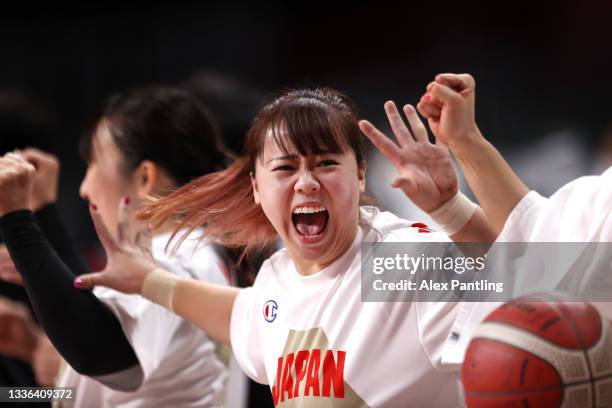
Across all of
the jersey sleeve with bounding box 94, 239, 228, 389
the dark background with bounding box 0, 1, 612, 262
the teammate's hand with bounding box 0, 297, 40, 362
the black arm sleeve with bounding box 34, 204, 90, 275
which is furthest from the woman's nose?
the dark background with bounding box 0, 1, 612, 262

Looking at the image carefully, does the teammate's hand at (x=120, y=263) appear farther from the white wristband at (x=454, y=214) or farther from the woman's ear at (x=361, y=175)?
the white wristband at (x=454, y=214)

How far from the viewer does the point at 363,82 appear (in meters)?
3.80

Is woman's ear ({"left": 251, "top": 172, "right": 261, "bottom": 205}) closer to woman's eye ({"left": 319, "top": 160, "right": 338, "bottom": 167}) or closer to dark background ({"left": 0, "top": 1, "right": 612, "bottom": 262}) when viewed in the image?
woman's eye ({"left": 319, "top": 160, "right": 338, "bottom": 167})

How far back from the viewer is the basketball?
45.8 inches

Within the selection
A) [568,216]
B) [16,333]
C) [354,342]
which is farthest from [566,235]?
[16,333]

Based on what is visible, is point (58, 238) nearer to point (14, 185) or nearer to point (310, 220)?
point (14, 185)

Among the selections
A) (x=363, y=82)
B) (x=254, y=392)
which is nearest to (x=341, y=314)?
(x=254, y=392)

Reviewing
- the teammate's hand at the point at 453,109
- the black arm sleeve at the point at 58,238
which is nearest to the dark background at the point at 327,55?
the black arm sleeve at the point at 58,238

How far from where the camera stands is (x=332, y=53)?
3.93 metres

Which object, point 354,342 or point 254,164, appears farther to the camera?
point 254,164

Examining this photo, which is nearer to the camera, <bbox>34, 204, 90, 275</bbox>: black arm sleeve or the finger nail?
the finger nail

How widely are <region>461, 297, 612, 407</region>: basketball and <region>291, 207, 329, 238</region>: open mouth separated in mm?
399

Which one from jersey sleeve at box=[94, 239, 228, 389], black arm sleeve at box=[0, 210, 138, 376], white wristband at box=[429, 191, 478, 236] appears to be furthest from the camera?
jersey sleeve at box=[94, 239, 228, 389]

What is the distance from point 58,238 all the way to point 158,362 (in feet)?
1.43
